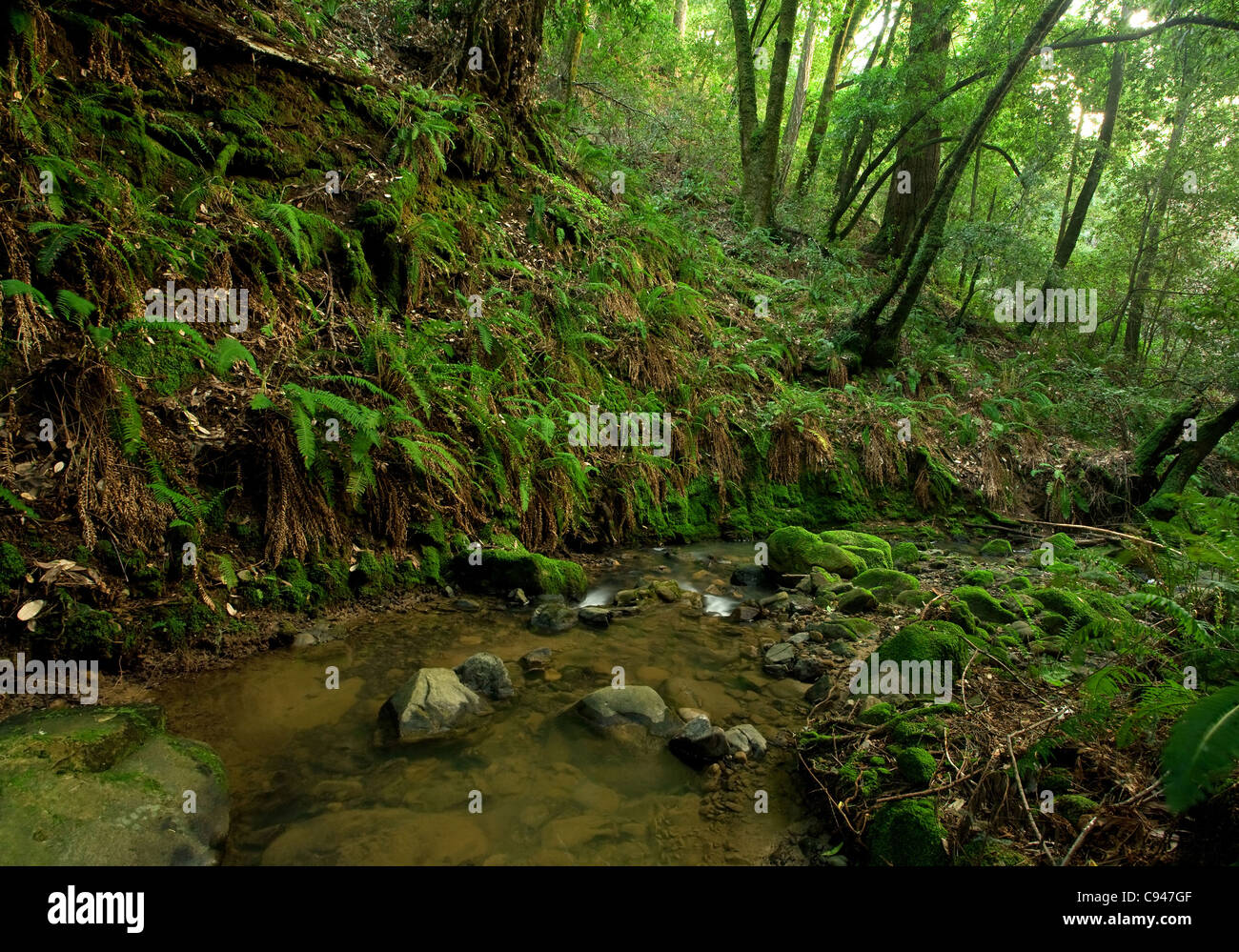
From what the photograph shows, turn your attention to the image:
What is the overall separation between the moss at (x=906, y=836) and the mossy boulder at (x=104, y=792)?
8.80ft

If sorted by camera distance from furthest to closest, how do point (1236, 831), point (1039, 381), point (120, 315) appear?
1. point (1039, 381)
2. point (120, 315)
3. point (1236, 831)

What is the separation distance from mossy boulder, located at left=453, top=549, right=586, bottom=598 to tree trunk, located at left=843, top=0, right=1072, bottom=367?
723cm

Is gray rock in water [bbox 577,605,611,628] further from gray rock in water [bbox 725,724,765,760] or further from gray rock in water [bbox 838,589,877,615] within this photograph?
gray rock in water [bbox 838,589,877,615]

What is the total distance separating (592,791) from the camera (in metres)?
2.92

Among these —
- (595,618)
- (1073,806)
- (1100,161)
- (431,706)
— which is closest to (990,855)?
(1073,806)

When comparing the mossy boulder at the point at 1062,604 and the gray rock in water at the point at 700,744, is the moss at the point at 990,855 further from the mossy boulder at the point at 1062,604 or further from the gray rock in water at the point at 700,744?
the mossy boulder at the point at 1062,604

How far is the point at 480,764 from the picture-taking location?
3043 millimetres

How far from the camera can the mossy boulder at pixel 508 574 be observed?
5004 millimetres

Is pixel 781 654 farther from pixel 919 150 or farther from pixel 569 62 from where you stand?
pixel 569 62

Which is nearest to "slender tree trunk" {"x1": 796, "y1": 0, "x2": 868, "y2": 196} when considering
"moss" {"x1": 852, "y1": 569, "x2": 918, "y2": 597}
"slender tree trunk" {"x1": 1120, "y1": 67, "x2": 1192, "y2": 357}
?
"slender tree trunk" {"x1": 1120, "y1": 67, "x2": 1192, "y2": 357}
